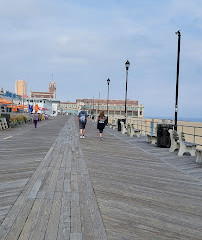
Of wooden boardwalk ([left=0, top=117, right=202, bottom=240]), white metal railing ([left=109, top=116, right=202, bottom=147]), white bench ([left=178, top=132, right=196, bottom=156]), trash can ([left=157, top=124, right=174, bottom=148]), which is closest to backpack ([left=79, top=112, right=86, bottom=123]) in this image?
white metal railing ([left=109, top=116, right=202, bottom=147])

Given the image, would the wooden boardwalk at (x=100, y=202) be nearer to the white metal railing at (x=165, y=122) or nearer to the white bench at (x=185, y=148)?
the white bench at (x=185, y=148)

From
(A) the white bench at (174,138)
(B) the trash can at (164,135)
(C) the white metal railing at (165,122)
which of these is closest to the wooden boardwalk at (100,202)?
(A) the white bench at (174,138)

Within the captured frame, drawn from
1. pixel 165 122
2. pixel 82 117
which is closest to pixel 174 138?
pixel 165 122

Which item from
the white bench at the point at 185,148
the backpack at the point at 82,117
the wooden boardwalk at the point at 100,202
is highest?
the backpack at the point at 82,117

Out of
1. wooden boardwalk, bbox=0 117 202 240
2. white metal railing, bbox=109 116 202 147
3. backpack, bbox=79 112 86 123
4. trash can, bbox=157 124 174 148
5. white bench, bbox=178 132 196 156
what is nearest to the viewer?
wooden boardwalk, bbox=0 117 202 240

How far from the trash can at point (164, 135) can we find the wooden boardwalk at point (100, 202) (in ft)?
18.0

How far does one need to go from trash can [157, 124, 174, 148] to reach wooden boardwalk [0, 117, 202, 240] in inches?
216

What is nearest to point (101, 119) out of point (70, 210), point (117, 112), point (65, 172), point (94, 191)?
point (65, 172)

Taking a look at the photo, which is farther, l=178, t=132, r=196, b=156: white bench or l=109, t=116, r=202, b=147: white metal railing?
l=109, t=116, r=202, b=147: white metal railing

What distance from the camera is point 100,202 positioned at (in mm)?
5109

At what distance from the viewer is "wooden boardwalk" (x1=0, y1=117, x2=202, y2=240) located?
3820 millimetres

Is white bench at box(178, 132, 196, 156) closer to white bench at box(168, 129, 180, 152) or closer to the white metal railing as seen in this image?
the white metal railing

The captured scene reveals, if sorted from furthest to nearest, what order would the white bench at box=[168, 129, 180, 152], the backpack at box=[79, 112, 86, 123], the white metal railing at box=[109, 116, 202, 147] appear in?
the backpack at box=[79, 112, 86, 123], the white metal railing at box=[109, 116, 202, 147], the white bench at box=[168, 129, 180, 152]

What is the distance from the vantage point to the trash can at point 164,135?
564 inches
